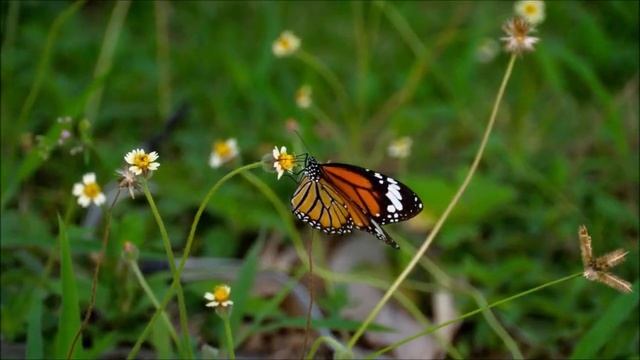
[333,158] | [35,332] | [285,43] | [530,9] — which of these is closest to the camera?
[35,332]

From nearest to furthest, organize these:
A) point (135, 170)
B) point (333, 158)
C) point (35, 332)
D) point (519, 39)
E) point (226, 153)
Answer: point (135, 170)
point (519, 39)
point (35, 332)
point (226, 153)
point (333, 158)

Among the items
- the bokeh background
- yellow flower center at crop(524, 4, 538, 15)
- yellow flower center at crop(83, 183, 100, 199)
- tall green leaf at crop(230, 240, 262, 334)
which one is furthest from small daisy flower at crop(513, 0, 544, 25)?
yellow flower center at crop(83, 183, 100, 199)

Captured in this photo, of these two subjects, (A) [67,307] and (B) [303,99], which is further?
(B) [303,99]

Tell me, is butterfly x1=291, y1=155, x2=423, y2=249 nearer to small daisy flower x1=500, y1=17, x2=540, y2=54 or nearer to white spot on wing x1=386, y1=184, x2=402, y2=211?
white spot on wing x1=386, y1=184, x2=402, y2=211

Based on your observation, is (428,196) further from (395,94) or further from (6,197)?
(6,197)

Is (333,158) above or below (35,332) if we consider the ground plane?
above

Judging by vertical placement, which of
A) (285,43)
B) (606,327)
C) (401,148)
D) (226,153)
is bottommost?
(606,327)

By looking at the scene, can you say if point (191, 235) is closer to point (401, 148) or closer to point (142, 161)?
point (142, 161)

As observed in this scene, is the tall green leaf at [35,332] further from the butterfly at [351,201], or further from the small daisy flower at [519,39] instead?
the small daisy flower at [519,39]

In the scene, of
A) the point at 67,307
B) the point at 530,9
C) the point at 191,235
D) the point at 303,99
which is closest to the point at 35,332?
the point at 67,307
